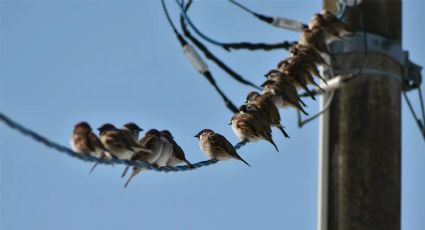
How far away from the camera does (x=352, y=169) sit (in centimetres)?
1091

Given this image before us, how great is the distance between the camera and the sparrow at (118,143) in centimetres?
905

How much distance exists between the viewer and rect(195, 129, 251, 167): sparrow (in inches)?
410

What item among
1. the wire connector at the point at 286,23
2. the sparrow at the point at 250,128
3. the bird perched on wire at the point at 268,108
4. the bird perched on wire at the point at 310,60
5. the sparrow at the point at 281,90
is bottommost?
the sparrow at the point at 250,128

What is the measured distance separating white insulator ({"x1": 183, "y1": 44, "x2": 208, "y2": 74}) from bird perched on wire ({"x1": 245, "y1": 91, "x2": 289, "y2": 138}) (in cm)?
82

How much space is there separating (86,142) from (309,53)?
3495 mm

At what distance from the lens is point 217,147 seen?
10.5 meters

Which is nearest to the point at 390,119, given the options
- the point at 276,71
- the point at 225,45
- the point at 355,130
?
the point at 355,130

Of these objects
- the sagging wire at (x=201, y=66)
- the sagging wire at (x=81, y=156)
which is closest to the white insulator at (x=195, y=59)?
the sagging wire at (x=201, y=66)

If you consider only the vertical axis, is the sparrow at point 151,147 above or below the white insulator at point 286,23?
below

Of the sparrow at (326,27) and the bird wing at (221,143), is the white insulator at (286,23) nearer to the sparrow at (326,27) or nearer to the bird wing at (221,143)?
the sparrow at (326,27)

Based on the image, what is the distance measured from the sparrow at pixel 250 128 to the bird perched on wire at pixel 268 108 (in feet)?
0.24

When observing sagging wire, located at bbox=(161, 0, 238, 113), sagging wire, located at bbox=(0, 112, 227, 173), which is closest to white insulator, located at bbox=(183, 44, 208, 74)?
sagging wire, located at bbox=(161, 0, 238, 113)

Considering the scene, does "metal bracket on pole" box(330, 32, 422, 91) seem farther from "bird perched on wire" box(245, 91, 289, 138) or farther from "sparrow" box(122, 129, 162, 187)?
"sparrow" box(122, 129, 162, 187)

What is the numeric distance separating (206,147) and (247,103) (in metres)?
0.75
